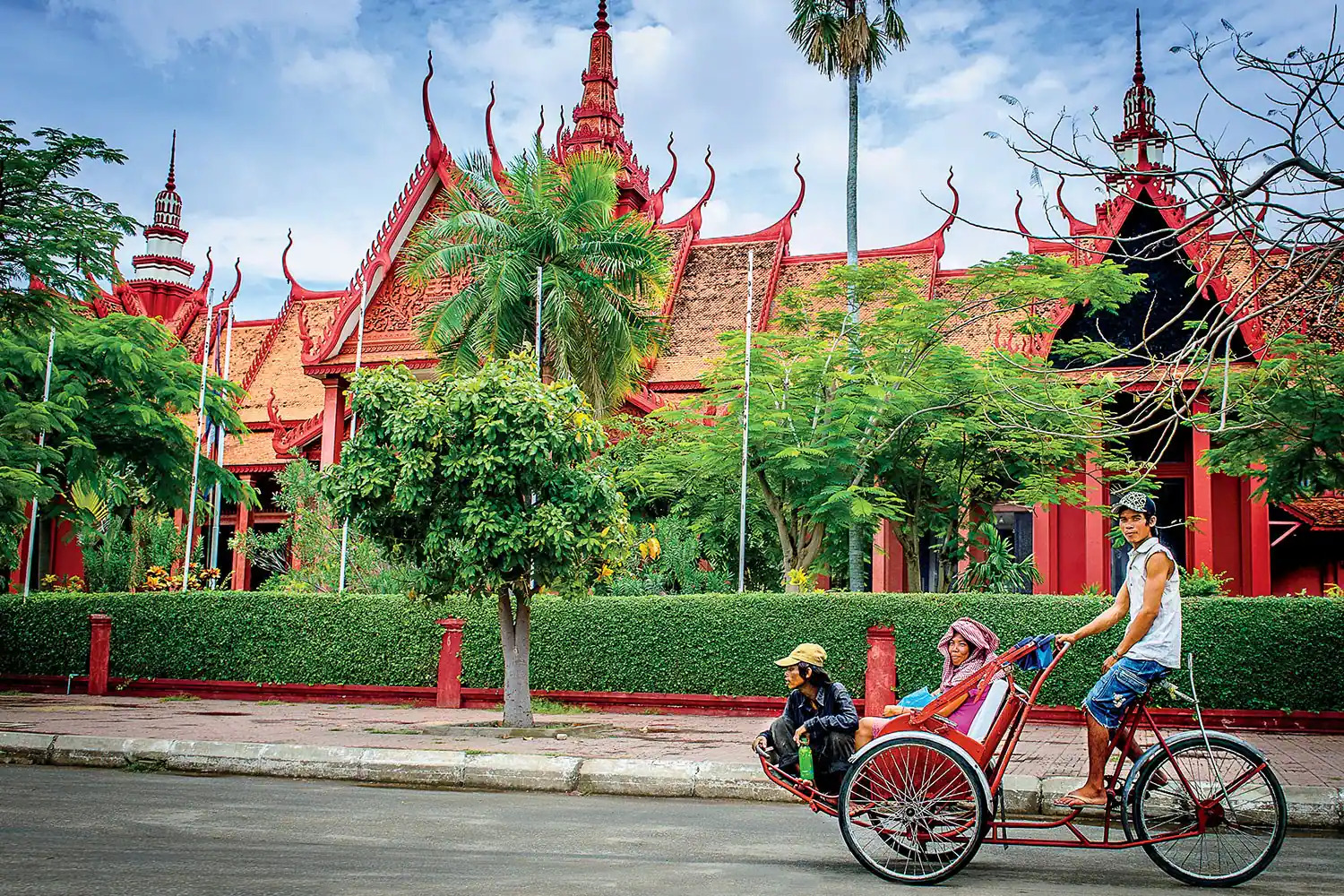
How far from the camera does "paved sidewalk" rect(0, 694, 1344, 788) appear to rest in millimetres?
11516

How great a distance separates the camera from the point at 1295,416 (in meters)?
13.6

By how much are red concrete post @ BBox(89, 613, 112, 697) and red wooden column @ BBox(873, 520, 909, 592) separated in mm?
13504

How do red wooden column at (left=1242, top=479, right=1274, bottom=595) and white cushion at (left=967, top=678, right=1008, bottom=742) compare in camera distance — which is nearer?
white cushion at (left=967, top=678, right=1008, bottom=742)

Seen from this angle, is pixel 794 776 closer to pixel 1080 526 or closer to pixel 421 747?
pixel 421 747

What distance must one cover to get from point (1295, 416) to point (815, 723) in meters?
9.67

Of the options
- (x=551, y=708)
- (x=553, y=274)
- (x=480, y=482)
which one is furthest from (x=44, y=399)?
(x=480, y=482)

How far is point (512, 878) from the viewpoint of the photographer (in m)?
5.77

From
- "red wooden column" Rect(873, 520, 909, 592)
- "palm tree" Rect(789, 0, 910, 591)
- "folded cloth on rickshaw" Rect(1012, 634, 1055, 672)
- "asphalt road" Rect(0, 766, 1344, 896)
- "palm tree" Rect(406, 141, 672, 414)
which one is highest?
"palm tree" Rect(789, 0, 910, 591)

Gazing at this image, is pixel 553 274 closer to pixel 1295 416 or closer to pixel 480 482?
pixel 480 482

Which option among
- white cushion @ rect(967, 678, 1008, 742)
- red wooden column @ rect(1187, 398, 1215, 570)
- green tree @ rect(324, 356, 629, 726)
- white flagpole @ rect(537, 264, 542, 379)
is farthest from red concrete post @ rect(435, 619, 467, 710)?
white cushion @ rect(967, 678, 1008, 742)

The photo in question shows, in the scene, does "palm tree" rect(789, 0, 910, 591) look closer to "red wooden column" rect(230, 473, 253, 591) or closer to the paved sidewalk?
the paved sidewalk

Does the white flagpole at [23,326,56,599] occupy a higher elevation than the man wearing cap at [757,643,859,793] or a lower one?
higher

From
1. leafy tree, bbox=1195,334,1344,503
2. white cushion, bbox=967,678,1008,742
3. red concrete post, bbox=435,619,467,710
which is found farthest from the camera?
red concrete post, bbox=435,619,467,710

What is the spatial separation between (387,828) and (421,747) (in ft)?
15.3
